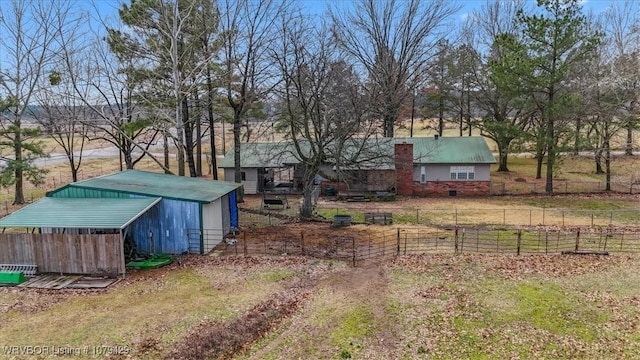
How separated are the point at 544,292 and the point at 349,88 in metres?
13.5

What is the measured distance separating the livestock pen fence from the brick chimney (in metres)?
11.4

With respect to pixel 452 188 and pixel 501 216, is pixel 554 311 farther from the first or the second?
pixel 452 188

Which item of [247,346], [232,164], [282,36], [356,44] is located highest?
[356,44]

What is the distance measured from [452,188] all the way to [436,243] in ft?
49.0

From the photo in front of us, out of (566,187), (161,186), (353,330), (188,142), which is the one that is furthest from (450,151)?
(353,330)

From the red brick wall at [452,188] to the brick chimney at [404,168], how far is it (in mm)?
597

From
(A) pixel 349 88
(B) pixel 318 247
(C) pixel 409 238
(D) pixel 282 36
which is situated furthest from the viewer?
(D) pixel 282 36

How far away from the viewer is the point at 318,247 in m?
19.2

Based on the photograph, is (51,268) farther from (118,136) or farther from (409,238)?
(118,136)

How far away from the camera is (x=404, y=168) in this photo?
109 feet

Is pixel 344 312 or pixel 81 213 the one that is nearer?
pixel 344 312

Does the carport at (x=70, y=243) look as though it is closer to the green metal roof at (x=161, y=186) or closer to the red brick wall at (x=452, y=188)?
the green metal roof at (x=161, y=186)

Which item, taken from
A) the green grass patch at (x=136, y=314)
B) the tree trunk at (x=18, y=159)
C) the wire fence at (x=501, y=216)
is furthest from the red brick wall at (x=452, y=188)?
the tree trunk at (x=18, y=159)

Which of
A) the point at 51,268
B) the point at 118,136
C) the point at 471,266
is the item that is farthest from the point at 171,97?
the point at 471,266
